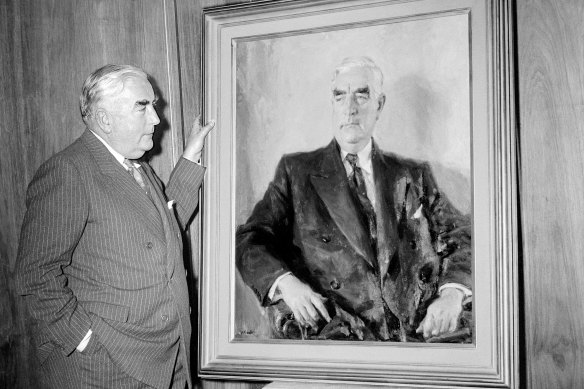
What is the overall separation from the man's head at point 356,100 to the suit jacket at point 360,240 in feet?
0.21

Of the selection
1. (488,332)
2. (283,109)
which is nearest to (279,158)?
(283,109)

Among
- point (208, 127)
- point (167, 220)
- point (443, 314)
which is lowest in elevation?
point (443, 314)

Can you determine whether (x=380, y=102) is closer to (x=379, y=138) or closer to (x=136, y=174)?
(x=379, y=138)

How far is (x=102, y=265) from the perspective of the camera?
2.51m

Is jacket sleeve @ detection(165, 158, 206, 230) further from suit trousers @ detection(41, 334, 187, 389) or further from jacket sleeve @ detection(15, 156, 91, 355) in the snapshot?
suit trousers @ detection(41, 334, 187, 389)

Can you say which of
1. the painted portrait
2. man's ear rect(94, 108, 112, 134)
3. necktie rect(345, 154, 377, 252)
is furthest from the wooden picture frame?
man's ear rect(94, 108, 112, 134)

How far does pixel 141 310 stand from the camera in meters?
2.51

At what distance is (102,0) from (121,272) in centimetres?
124

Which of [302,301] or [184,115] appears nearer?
[302,301]

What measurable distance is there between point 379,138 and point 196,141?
0.69 meters

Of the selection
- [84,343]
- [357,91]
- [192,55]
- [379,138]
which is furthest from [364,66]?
[84,343]

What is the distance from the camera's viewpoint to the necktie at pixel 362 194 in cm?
259

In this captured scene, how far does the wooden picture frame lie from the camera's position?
7.92ft

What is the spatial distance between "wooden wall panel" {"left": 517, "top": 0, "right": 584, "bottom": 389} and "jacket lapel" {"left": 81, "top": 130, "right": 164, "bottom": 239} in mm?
1244
